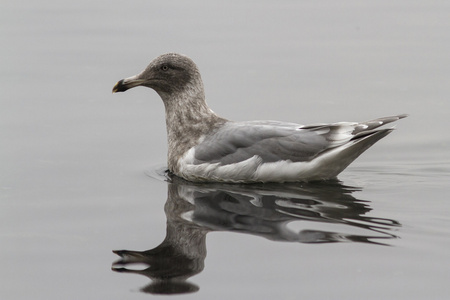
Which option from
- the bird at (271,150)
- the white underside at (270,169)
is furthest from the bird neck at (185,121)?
the white underside at (270,169)

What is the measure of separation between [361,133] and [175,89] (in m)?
2.59

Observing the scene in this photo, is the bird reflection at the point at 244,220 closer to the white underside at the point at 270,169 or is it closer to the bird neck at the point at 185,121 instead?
the white underside at the point at 270,169

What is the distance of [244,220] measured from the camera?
386 inches

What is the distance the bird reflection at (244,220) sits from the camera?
28.3ft

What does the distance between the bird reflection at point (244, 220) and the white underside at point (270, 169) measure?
96mm

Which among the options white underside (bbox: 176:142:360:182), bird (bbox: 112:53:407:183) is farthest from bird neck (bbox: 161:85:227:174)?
white underside (bbox: 176:142:360:182)

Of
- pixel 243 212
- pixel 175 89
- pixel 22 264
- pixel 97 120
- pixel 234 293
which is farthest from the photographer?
pixel 97 120

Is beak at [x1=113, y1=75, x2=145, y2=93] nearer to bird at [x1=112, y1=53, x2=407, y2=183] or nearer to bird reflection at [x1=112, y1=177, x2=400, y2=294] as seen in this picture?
bird at [x1=112, y1=53, x2=407, y2=183]

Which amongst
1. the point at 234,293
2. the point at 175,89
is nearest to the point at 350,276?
the point at 234,293

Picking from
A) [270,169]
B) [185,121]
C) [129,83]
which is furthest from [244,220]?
[129,83]

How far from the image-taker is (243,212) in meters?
10.1

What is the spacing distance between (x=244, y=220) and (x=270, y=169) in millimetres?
1421

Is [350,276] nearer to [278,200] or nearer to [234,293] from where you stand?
[234,293]

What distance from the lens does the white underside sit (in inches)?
436
